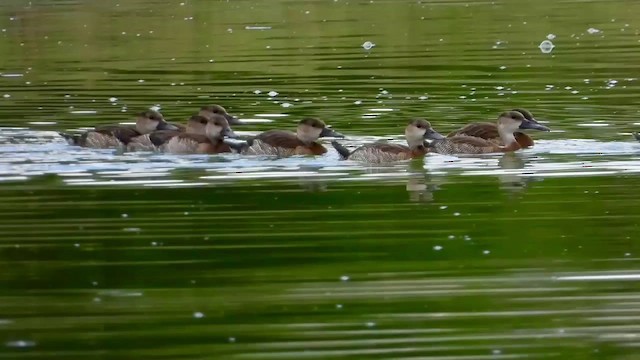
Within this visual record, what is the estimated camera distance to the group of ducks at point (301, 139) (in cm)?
1789

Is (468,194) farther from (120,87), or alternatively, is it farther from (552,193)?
(120,87)

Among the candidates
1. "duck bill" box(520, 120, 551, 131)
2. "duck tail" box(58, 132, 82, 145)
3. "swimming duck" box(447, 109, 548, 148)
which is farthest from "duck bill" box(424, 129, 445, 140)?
"duck tail" box(58, 132, 82, 145)

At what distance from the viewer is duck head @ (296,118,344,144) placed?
724 inches

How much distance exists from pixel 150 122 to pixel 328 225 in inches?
267

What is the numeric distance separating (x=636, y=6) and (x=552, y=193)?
30.9m

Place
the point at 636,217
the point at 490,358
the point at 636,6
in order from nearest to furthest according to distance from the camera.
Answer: the point at 490,358, the point at 636,217, the point at 636,6

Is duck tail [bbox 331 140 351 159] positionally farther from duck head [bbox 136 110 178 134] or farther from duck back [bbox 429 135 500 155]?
duck head [bbox 136 110 178 134]

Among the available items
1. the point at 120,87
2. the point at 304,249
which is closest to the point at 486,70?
the point at 120,87

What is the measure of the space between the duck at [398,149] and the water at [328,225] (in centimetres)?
18

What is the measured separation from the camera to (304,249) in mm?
12227

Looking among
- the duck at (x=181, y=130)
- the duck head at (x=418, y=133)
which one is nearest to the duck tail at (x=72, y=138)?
the duck at (x=181, y=130)

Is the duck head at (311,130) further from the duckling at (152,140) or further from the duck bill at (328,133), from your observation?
the duckling at (152,140)

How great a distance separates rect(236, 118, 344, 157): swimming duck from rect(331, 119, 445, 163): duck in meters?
0.38

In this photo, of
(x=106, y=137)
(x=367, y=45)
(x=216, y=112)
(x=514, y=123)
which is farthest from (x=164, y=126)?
(x=367, y=45)
